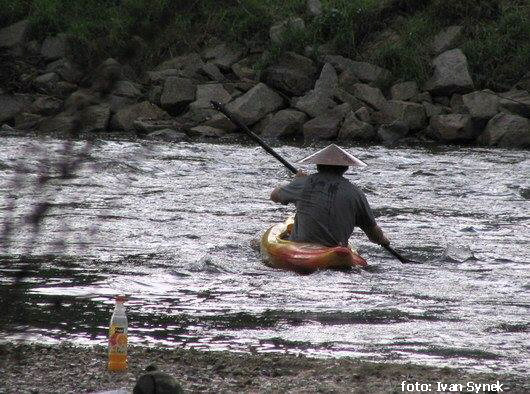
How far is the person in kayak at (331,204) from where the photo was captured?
9.23 meters

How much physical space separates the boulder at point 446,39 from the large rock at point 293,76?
2613 mm

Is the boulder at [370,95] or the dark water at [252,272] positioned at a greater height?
the boulder at [370,95]

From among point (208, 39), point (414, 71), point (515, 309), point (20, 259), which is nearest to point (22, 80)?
point (208, 39)

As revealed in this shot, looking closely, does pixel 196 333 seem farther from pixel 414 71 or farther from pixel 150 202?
pixel 414 71

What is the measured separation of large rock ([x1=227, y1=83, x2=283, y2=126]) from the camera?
71.8 feet

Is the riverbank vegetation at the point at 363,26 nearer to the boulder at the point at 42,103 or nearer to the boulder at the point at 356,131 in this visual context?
the boulder at the point at 42,103

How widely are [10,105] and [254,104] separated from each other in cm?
515

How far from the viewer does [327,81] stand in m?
23.0

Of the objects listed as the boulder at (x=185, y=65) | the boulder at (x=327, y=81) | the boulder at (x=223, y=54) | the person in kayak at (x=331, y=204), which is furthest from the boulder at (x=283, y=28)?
the person in kayak at (x=331, y=204)

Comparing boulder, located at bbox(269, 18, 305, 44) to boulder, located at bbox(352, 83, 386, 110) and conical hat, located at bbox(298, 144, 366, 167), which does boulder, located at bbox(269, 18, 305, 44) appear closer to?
boulder, located at bbox(352, 83, 386, 110)

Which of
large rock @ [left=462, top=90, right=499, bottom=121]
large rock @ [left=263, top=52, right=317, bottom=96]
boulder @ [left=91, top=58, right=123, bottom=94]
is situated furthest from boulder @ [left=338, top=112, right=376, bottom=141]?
boulder @ [left=91, top=58, right=123, bottom=94]

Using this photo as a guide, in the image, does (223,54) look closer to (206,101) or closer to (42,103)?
(206,101)

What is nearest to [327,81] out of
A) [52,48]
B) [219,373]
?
[52,48]

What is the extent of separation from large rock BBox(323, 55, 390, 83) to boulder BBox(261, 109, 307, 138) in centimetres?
223
